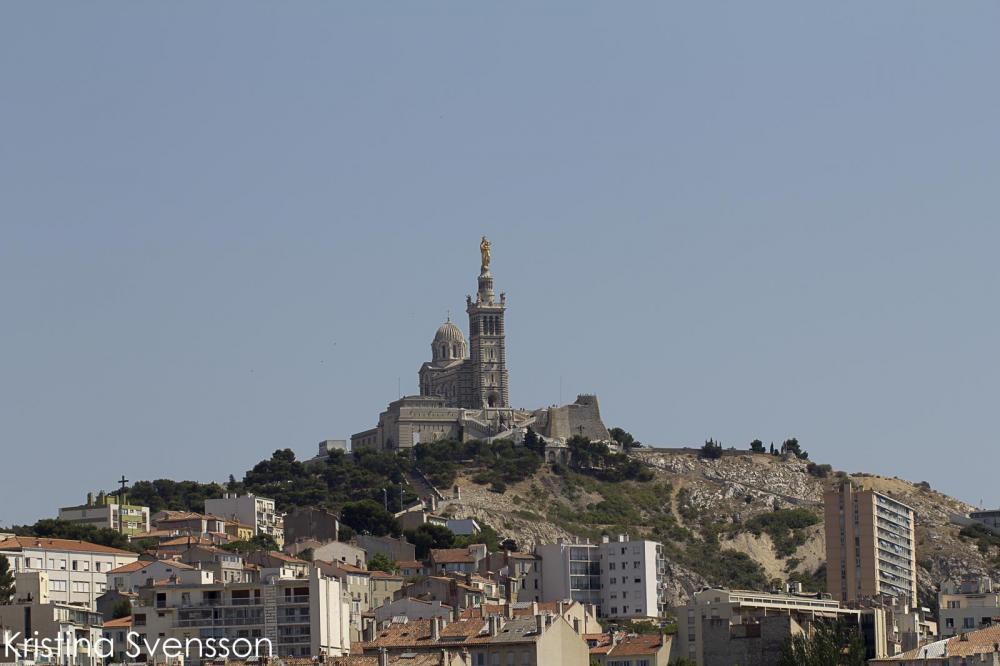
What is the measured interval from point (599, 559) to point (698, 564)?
136 feet

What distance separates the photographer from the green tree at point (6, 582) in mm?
120312

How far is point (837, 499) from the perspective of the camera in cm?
18125

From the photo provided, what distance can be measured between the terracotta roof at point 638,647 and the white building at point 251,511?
2407 inches

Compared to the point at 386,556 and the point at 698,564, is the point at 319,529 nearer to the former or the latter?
the point at 386,556

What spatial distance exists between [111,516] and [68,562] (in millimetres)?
31100

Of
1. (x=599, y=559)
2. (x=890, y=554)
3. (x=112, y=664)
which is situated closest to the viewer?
(x=112, y=664)

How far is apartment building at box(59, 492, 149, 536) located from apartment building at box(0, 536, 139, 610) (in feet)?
81.0

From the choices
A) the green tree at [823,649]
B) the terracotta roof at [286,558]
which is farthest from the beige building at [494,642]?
the terracotta roof at [286,558]

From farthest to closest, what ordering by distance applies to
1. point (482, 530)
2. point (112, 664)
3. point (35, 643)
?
point (482, 530), point (112, 664), point (35, 643)

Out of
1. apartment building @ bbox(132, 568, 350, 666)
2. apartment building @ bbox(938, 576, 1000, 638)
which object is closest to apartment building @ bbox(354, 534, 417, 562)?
apartment building @ bbox(938, 576, 1000, 638)

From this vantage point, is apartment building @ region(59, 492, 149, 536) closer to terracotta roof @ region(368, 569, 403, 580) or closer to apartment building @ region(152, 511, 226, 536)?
apartment building @ region(152, 511, 226, 536)

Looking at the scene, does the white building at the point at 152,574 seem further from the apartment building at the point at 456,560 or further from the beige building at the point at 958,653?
the beige building at the point at 958,653

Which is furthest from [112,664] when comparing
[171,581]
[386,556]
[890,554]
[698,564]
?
[698,564]

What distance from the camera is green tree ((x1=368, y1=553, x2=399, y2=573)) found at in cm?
15012
